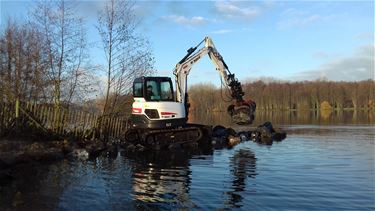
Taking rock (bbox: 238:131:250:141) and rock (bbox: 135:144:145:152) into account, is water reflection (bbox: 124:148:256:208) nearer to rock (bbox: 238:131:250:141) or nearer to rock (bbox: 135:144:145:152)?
rock (bbox: 135:144:145:152)

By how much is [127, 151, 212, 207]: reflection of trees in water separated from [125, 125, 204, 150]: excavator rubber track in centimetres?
153

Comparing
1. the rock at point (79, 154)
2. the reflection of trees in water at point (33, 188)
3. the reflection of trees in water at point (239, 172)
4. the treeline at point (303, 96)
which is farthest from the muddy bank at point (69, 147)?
the treeline at point (303, 96)

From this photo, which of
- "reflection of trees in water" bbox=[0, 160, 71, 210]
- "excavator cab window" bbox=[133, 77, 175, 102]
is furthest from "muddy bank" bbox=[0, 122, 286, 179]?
"excavator cab window" bbox=[133, 77, 175, 102]

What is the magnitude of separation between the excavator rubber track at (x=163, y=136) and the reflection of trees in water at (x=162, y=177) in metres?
1.53

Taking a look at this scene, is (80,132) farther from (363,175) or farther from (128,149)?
(363,175)

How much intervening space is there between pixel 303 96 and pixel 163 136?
330ft

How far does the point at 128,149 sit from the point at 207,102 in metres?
92.5

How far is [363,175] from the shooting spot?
13211 millimetres

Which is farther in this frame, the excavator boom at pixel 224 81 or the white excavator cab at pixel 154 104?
the excavator boom at pixel 224 81

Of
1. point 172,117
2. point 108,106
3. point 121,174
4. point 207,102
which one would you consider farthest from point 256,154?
point 207,102

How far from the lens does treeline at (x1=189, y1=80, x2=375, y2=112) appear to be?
11175cm

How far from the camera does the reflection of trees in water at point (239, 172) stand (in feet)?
33.2

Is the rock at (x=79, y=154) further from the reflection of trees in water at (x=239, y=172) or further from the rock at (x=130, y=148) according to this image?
the reflection of trees in water at (x=239, y=172)

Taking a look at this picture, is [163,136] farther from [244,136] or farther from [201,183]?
[201,183]
